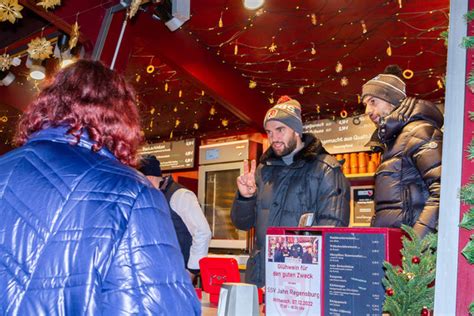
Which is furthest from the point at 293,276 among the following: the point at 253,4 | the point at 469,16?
the point at 253,4

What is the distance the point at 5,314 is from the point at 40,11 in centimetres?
309

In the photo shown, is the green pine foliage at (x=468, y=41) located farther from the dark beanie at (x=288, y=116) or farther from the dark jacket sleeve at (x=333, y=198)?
the dark beanie at (x=288, y=116)

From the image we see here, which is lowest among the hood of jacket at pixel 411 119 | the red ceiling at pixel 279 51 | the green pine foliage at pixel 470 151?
the green pine foliage at pixel 470 151

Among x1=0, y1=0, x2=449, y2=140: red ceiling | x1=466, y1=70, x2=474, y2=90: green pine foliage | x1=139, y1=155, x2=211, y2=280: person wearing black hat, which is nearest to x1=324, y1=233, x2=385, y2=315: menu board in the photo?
x1=466, y1=70, x2=474, y2=90: green pine foliage

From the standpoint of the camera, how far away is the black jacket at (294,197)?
266cm

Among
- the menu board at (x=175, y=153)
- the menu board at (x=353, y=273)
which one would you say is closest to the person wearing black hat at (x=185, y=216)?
the menu board at (x=353, y=273)

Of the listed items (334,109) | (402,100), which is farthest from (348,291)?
(334,109)

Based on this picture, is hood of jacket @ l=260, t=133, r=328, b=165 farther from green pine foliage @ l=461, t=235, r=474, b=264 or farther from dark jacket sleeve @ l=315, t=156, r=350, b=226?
green pine foliage @ l=461, t=235, r=474, b=264

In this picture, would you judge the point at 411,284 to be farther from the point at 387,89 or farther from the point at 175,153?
the point at 175,153

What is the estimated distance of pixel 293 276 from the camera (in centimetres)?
160

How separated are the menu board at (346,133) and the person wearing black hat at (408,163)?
11.6 ft

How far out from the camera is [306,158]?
2.87 m

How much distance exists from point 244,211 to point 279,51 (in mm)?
2569

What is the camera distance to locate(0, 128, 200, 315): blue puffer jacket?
41.9 inches
